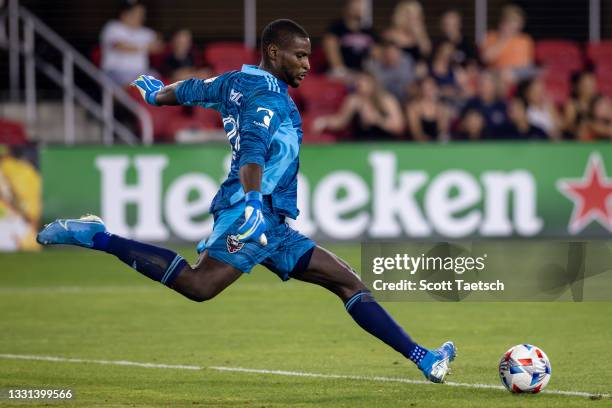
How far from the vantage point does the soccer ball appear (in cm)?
731

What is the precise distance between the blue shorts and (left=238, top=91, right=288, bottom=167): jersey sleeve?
38cm

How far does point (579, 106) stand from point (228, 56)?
18.0 ft

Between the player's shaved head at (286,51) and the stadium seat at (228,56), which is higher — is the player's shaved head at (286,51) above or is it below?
above

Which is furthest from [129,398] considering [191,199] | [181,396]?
[191,199]

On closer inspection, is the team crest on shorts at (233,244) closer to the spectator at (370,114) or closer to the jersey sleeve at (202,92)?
the jersey sleeve at (202,92)

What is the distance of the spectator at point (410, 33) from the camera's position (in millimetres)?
19469

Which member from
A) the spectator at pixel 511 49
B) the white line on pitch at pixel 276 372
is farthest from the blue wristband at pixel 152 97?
the spectator at pixel 511 49

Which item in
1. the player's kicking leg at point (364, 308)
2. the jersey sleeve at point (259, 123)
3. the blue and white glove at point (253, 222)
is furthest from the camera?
the player's kicking leg at point (364, 308)

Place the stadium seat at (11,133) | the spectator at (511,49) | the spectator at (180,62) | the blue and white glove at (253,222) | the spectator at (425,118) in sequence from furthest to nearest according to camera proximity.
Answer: the spectator at (511,49) → the spectator at (180,62) → the spectator at (425,118) → the stadium seat at (11,133) → the blue and white glove at (253,222)

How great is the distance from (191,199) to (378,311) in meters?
9.25

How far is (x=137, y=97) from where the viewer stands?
19344mm

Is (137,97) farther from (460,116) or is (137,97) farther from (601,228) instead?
(601,228)

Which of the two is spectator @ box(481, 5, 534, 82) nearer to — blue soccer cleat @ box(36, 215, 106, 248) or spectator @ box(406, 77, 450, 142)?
spectator @ box(406, 77, 450, 142)

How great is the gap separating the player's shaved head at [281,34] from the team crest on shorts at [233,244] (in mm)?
1056
